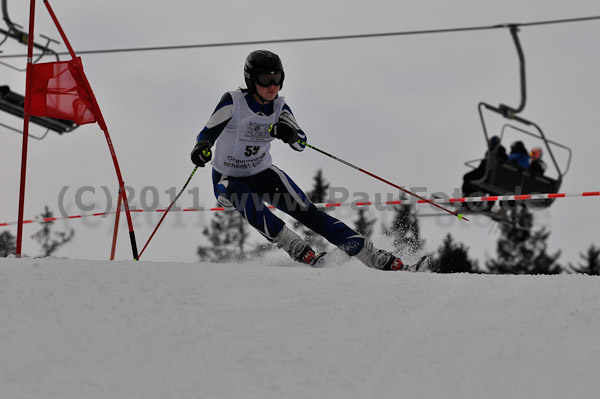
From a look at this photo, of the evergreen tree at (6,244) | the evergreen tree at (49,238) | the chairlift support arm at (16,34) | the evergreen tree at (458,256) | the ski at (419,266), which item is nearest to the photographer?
the ski at (419,266)

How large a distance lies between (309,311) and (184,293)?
56 centimetres

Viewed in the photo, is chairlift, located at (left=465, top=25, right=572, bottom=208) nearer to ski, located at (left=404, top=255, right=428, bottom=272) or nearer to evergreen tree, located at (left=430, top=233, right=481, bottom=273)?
ski, located at (left=404, top=255, right=428, bottom=272)

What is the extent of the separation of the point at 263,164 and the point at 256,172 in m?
0.08

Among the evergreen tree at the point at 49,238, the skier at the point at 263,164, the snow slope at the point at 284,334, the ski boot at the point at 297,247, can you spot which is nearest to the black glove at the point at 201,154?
the skier at the point at 263,164

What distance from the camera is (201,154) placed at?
15.3ft

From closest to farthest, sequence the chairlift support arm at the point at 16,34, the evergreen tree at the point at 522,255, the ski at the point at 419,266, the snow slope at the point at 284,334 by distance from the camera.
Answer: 1. the snow slope at the point at 284,334
2. the ski at the point at 419,266
3. the chairlift support arm at the point at 16,34
4. the evergreen tree at the point at 522,255

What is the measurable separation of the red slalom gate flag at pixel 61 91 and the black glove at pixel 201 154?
109cm

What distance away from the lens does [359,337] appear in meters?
2.64

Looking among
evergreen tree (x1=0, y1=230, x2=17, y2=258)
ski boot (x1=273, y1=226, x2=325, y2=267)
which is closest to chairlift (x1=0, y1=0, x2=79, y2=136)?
ski boot (x1=273, y1=226, x2=325, y2=267)

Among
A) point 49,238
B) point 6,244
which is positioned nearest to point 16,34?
point 6,244

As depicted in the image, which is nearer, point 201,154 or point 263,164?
point 201,154

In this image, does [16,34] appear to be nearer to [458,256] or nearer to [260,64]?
[260,64]

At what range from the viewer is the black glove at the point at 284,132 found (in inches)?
192

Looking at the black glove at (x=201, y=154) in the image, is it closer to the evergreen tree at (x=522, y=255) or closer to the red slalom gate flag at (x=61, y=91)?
the red slalom gate flag at (x=61, y=91)
